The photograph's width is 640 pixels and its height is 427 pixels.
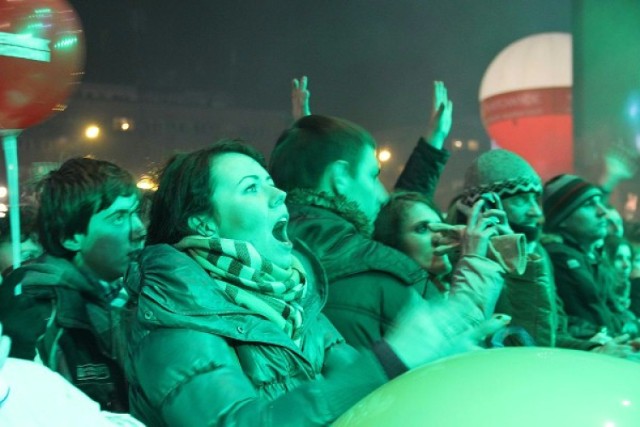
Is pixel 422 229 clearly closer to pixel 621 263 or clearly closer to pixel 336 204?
pixel 336 204

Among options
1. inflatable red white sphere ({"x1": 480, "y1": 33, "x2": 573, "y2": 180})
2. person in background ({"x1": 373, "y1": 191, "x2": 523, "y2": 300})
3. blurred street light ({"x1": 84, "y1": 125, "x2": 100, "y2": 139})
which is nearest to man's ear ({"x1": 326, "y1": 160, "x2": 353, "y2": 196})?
person in background ({"x1": 373, "y1": 191, "x2": 523, "y2": 300})

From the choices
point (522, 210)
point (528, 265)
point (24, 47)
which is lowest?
point (528, 265)

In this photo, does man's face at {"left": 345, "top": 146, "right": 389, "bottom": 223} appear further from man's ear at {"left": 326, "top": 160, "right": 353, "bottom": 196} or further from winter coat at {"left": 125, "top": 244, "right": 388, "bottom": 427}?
winter coat at {"left": 125, "top": 244, "right": 388, "bottom": 427}

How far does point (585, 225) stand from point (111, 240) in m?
2.29

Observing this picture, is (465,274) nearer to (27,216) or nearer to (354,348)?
(354,348)

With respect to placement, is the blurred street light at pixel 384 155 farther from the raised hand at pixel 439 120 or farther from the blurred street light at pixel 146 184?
the blurred street light at pixel 146 184

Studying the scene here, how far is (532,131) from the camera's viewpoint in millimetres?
9320

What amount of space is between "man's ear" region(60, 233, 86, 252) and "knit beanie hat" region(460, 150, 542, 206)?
54.9 inches

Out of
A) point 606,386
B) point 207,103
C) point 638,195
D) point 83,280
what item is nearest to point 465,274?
point 606,386

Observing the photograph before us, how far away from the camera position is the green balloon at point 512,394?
44.8 inches

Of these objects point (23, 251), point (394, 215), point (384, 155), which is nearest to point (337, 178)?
point (394, 215)

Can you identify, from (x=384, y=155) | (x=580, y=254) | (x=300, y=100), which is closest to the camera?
(x=300, y=100)

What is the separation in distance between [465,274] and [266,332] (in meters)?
0.47

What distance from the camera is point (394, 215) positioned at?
2668mm
